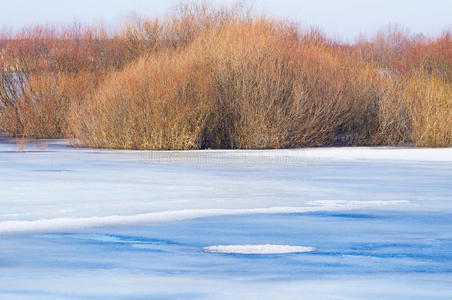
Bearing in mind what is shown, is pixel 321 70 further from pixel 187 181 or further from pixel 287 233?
pixel 287 233

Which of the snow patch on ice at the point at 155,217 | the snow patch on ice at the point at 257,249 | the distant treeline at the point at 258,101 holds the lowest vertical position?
the snow patch on ice at the point at 257,249

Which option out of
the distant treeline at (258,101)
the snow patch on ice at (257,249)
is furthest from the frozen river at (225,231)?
the distant treeline at (258,101)

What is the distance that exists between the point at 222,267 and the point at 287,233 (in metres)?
1.76

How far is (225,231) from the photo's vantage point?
8.27 metres

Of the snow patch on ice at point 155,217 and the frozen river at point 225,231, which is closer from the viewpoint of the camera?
the frozen river at point 225,231

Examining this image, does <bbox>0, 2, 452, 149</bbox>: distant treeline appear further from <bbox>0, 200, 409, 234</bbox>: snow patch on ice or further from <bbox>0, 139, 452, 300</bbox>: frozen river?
<bbox>0, 200, 409, 234</bbox>: snow patch on ice

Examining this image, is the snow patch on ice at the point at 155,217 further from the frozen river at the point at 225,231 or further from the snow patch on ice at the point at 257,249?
the snow patch on ice at the point at 257,249

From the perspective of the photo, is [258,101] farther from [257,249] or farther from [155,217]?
[257,249]

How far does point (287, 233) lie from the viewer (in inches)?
321

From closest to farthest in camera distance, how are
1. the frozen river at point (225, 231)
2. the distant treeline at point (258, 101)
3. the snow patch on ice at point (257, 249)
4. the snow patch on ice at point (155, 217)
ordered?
the frozen river at point (225, 231)
the snow patch on ice at point (257, 249)
the snow patch on ice at point (155, 217)
the distant treeline at point (258, 101)

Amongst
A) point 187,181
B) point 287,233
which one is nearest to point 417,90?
point 187,181

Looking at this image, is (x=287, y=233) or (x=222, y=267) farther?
(x=287, y=233)

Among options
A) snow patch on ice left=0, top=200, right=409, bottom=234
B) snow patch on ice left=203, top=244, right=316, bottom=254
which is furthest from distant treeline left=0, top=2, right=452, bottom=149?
snow patch on ice left=203, top=244, right=316, bottom=254

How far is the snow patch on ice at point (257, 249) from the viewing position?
7148 mm
